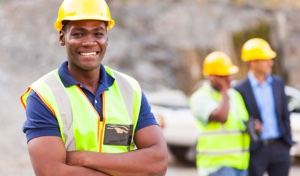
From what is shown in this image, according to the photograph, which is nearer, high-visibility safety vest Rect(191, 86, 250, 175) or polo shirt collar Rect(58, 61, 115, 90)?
polo shirt collar Rect(58, 61, 115, 90)

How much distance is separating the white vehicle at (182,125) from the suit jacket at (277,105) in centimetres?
578

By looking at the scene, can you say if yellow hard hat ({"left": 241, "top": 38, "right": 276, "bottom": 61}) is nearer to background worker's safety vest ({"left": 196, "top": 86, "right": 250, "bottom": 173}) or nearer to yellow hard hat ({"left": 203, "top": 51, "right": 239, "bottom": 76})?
yellow hard hat ({"left": 203, "top": 51, "right": 239, "bottom": 76})

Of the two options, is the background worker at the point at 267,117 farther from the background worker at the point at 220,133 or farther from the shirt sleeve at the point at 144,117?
the shirt sleeve at the point at 144,117

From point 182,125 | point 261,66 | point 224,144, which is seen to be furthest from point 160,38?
point 224,144

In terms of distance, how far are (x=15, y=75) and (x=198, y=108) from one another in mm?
14269

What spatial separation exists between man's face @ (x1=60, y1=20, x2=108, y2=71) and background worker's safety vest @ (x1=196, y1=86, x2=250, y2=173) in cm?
369

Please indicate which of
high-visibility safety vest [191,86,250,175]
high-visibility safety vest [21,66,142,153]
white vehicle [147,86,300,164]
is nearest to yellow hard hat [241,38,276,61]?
high-visibility safety vest [191,86,250,175]

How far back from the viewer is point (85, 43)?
159 inches

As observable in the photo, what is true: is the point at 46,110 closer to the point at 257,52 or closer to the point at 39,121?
the point at 39,121

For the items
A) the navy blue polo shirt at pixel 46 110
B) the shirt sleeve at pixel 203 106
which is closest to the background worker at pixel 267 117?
the shirt sleeve at pixel 203 106

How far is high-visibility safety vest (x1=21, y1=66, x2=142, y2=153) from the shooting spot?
393 centimetres

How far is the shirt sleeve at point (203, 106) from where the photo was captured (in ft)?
25.1

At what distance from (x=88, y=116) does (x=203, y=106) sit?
12.6 feet

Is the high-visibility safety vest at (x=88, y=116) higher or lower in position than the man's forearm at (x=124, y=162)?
higher
